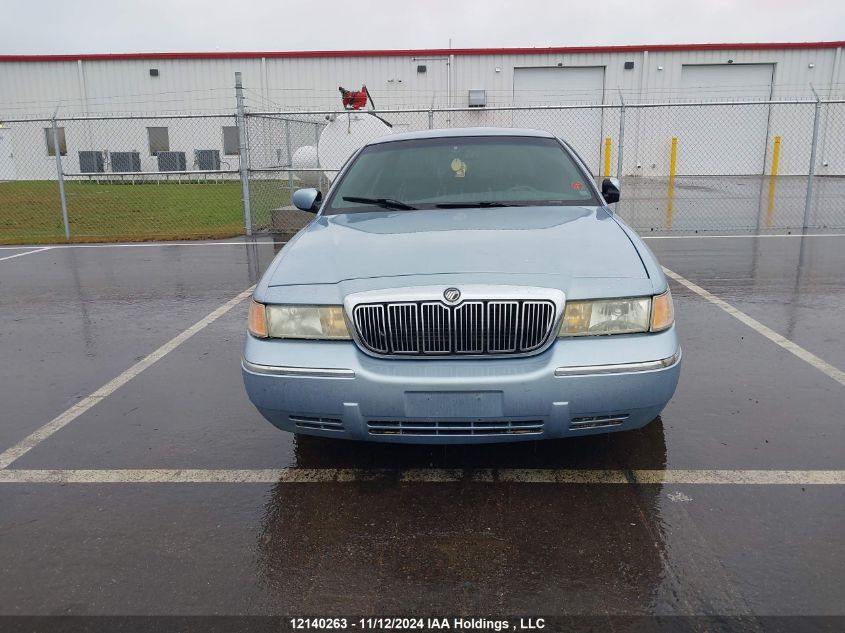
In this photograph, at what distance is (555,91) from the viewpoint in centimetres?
2936

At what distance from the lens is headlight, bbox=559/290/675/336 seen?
115 inches

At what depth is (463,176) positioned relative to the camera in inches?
179

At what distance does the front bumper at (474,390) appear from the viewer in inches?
111

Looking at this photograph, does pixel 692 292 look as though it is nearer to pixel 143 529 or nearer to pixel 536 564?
pixel 536 564

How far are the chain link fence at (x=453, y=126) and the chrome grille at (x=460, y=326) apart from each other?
468 inches

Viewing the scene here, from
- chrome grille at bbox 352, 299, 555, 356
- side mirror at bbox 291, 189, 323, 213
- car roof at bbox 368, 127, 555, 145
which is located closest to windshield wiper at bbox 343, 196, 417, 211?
side mirror at bbox 291, 189, 323, 213


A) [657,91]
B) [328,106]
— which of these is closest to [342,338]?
[328,106]

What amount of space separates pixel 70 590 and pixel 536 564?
1.67 m

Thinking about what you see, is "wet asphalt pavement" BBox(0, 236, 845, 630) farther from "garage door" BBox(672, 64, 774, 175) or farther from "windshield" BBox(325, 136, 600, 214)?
"garage door" BBox(672, 64, 774, 175)

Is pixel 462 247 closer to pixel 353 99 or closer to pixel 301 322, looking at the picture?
pixel 301 322

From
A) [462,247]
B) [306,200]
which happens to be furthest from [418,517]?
[306,200]

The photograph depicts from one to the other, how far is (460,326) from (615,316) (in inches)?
26.0

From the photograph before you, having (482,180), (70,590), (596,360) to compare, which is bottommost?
(70,590)

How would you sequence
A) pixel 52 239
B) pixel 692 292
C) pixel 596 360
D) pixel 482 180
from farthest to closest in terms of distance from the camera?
pixel 52 239 < pixel 692 292 < pixel 482 180 < pixel 596 360
